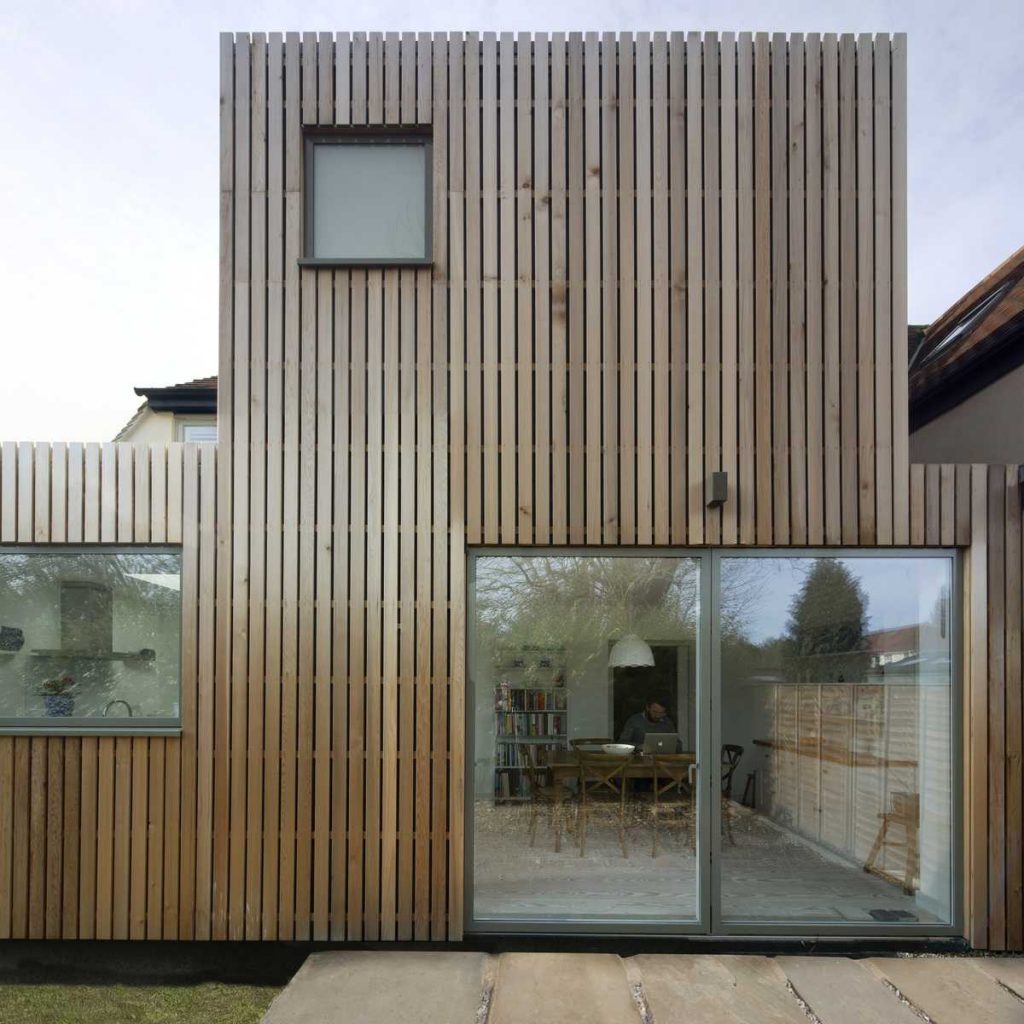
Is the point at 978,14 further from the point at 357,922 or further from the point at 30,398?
the point at 30,398

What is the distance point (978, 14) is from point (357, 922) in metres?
11.7

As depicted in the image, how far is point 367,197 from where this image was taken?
5.36 m

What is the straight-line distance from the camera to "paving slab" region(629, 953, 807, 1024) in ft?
12.6

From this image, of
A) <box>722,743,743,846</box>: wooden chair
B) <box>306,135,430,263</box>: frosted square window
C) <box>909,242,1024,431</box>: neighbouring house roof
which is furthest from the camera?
<box>909,242,1024,431</box>: neighbouring house roof

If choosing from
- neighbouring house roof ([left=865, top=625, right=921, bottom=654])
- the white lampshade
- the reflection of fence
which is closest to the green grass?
the white lampshade

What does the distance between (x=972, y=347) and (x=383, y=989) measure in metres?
6.13

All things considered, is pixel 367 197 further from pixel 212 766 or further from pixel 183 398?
pixel 183 398

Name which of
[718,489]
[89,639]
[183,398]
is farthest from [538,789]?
[183,398]

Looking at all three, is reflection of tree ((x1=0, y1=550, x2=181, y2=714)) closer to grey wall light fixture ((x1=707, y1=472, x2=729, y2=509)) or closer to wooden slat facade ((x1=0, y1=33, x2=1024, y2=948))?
wooden slat facade ((x1=0, y1=33, x2=1024, y2=948))

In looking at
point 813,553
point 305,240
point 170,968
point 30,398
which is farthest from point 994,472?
point 30,398

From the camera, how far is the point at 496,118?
17.3ft

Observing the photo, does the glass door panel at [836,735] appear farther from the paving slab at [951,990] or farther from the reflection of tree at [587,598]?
the paving slab at [951,990]

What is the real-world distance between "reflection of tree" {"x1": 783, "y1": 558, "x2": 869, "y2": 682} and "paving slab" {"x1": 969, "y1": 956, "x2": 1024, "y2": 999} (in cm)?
160

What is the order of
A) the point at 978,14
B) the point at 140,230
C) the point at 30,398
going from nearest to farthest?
the point at 978,14, the point at 140,230, the point at 30,398
